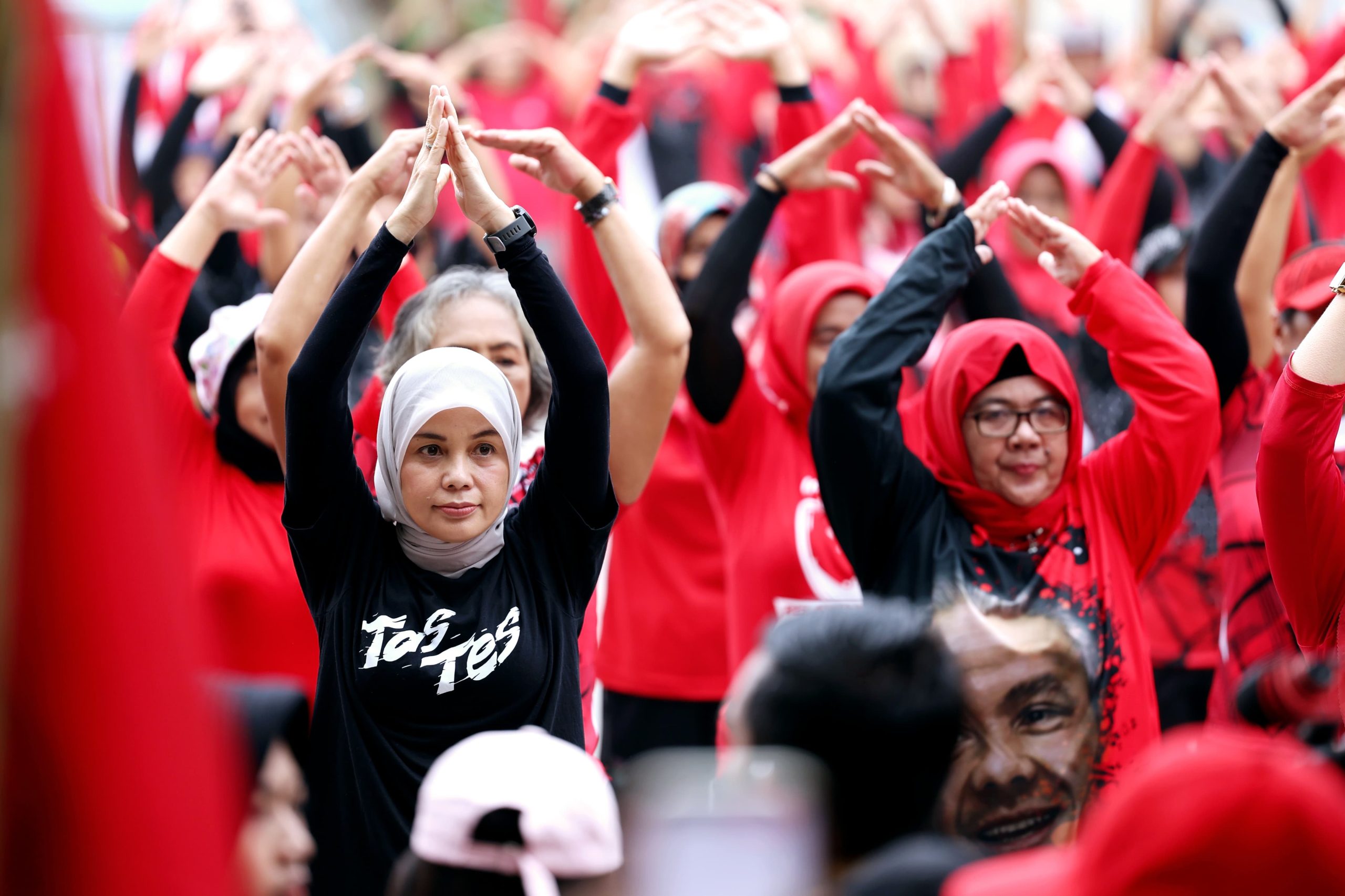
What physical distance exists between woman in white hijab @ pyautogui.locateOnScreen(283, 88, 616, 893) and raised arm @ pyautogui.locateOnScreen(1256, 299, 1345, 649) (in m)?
1.21

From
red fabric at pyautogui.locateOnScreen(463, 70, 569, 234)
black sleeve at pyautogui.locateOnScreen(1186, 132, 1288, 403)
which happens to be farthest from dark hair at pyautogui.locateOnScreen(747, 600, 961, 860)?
red fabric at pyautogui.locateOnScreen(463, 70, 569, 234)

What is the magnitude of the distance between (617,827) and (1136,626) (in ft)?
4.78

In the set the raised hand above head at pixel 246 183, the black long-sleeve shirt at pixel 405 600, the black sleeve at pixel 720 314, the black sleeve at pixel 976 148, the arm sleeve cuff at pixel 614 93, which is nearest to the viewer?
the black long-sleeve shirt at pixel 405 600

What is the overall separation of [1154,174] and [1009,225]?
507 millimetres

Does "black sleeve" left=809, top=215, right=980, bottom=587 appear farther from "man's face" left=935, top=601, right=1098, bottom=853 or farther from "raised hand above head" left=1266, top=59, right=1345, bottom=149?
"raised hand above head" left=1266, top=59, right=1345, bottom=149

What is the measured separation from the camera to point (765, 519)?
3.44 meters

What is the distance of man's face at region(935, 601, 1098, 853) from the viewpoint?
201cm

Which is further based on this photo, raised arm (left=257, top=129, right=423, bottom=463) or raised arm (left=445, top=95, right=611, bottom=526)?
raised arm (left=257, top=129, right=423, bottom=463)

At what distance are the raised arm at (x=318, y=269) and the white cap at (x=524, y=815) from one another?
3.92 ft

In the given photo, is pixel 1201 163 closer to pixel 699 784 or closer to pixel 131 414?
pixel 699 784

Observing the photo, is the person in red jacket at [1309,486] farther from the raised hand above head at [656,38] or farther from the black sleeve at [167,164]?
the black sleeve at [167,164]

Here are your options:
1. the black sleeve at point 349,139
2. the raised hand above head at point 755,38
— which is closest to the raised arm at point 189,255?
the raised hand above head at point 755,38

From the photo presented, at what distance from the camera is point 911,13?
814 centimetres

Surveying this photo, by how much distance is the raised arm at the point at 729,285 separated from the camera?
3.52m
